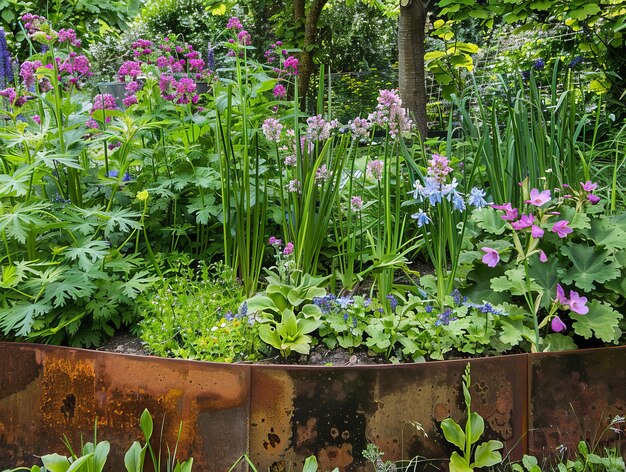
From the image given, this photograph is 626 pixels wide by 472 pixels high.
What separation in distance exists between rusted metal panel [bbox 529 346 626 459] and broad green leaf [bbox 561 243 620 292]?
0.20 metres

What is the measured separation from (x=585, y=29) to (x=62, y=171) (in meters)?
4.29

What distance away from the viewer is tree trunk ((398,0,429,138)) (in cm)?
338

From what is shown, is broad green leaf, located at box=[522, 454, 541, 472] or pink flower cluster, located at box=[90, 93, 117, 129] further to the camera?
pink flower cluster, located at box=[90, 93, 117, 129]

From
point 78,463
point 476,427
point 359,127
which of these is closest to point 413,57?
point 359,127

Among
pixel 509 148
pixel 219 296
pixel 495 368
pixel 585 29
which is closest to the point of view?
pixel 495 368

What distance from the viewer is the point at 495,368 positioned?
68.2 inches

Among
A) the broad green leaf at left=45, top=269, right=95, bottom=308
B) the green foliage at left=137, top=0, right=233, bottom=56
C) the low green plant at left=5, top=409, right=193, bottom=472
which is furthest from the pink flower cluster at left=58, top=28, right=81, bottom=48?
the green foliage at left=137, top=0, right=233, bottom=56

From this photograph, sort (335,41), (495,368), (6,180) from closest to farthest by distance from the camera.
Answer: (495,368)
(6,180)
(335,41)

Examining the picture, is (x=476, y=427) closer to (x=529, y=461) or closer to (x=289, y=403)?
(x=529, y=461)

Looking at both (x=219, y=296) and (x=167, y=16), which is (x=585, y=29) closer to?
(x=219, y=296)

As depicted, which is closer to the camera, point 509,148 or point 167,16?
point 509,148

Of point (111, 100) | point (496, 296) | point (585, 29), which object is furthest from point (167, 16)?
point (496, 296)

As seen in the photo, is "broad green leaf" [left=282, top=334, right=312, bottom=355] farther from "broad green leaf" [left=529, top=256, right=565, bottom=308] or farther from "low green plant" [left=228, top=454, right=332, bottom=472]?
"broad green leaf" [left=529, top=256, right=565, bottom=308]

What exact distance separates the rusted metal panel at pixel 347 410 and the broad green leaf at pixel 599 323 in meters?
0.33
